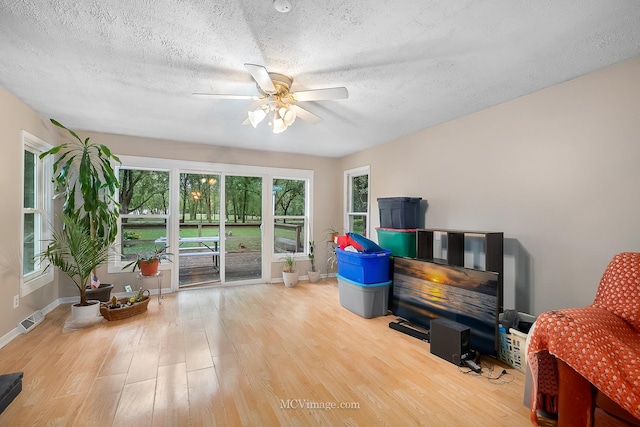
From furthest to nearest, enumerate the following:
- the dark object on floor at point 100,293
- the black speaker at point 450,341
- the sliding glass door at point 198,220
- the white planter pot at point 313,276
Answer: the white planter pot at point 313,276
the sliding glass door at point 198,220
the dark object on floor at point 100,293
the black speaker at point 450,341

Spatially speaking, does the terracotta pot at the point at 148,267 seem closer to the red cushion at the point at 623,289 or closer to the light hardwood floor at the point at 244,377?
the light hardwood floor at the point at 244,377

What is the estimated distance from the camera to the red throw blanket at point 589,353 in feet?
4.14

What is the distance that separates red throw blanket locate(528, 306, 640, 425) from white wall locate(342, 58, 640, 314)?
30.2 inches

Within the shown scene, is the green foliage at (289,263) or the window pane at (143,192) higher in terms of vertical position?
the window pane at (143,192)

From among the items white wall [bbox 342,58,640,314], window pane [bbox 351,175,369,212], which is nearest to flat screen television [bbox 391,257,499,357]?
white wall [bbox 342,58,640,314]

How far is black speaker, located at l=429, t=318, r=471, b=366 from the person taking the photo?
2330 millimetres

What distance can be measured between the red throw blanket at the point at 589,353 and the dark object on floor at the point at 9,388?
10.3 ft

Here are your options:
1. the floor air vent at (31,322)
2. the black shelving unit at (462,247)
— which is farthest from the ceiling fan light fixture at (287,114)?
the floor air vent at (31,322)

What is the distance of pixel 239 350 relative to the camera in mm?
2547

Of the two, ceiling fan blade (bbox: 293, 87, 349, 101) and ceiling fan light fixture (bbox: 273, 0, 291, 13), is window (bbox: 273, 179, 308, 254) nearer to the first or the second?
ceiling fan blade (bbox: 293, 87, 349, 101)

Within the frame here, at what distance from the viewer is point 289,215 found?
5332 mm

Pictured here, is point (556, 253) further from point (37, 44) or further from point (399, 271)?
point (37, 44)

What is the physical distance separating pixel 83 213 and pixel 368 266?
3.84 metres

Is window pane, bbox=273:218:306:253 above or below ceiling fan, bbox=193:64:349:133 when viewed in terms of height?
below
